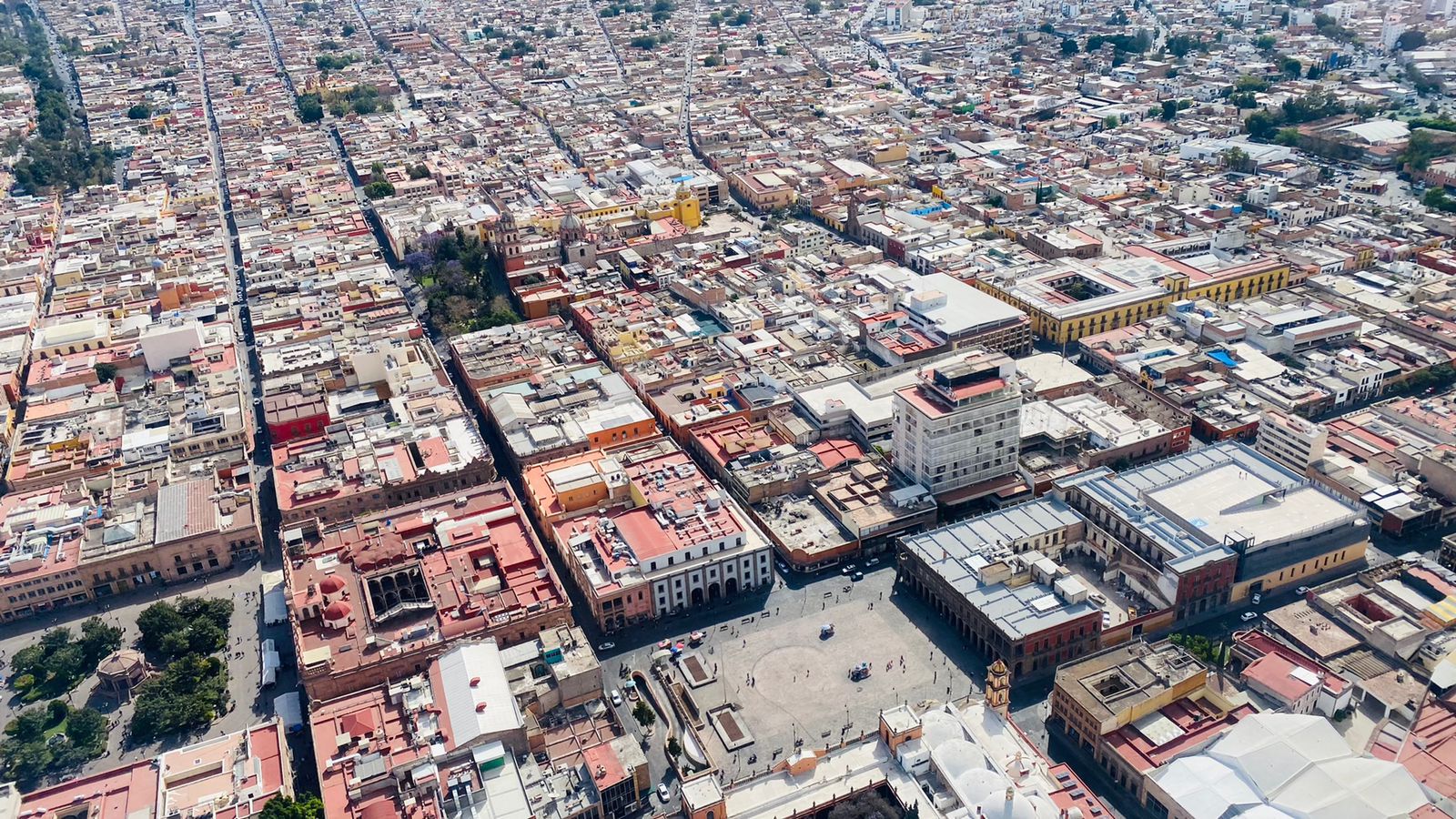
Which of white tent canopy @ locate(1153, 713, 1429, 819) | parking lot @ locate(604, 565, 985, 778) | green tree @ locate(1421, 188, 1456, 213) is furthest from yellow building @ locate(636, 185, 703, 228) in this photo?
white tent canopy @ locate(1153, 713, 1429, 819)

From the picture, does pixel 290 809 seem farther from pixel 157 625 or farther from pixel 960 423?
pixel 960 423

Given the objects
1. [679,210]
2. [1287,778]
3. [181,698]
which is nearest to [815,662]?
[1287,778]

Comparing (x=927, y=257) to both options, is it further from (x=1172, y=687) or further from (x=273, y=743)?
(x=273, y=743)

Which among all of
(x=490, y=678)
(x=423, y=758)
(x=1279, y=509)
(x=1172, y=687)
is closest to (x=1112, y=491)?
(x=1279, y=509)

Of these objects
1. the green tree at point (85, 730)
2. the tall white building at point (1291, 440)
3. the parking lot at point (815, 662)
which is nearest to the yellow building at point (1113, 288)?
the tall white building at point (1291, 440)

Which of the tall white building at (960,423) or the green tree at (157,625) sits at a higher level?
the tall white building at (960,423)

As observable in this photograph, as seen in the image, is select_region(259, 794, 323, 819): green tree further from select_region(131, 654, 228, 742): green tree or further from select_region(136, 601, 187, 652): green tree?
select_region(136, 601, 187, 652): green tree

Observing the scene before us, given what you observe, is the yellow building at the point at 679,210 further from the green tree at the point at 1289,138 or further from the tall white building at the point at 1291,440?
the green tree at the point at 1289,138
